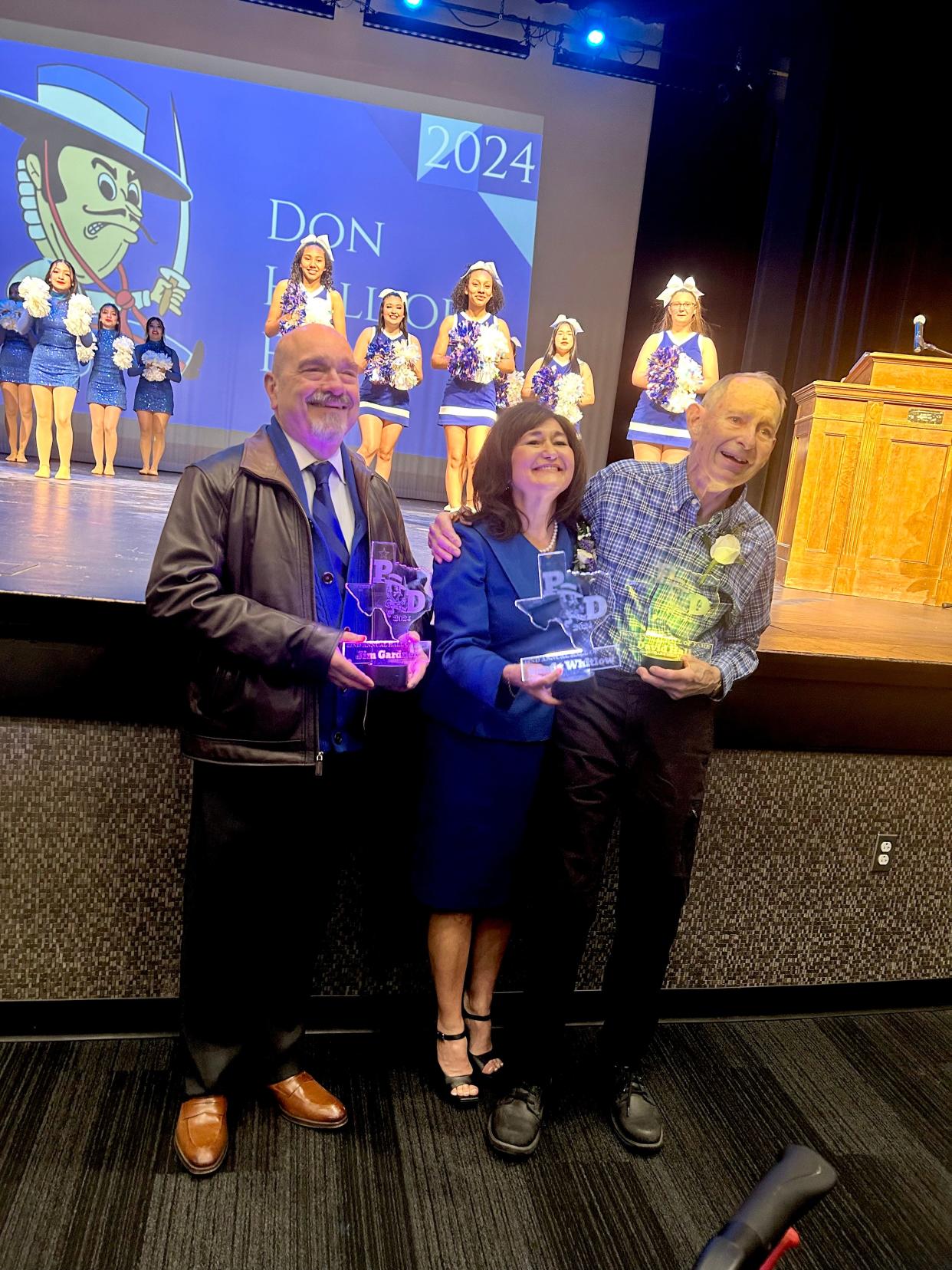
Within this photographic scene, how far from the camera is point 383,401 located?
15.4 feet

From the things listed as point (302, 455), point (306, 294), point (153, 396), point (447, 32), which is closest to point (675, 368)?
point (306, 294)

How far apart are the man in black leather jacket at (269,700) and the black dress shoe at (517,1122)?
297 mm

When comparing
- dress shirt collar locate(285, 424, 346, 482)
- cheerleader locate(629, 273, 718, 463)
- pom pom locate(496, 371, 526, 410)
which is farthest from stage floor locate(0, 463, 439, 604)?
cheerleader locate(629, 273, 718, 463)

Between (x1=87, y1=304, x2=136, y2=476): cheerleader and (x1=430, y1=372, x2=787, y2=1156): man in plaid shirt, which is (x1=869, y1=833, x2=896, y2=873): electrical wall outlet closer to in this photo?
(x1=430, y1=372, x2=787, y2=1156): man in plaid shirt

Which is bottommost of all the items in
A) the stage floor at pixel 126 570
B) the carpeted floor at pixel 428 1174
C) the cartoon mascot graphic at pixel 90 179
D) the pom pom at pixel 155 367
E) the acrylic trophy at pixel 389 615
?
the carpeted floor at pixel 428 1174

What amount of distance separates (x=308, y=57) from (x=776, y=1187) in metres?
7.51

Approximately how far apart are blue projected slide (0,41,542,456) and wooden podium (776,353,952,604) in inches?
125

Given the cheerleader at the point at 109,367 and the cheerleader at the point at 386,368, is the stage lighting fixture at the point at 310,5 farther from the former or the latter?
the cheerleader at the point at 386,368

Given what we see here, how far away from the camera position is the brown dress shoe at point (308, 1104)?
64.7 inches

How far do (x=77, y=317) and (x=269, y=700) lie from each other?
425cm

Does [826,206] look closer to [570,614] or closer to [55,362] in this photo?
[55,362]

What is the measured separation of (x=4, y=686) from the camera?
1.74m

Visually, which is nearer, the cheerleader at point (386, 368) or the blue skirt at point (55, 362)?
the cheerleader at point (386, 368)

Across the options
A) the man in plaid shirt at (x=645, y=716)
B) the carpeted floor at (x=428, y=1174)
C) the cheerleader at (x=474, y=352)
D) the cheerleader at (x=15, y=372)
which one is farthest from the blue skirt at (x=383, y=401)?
the carpeted floor at (x=428, y=1174)
